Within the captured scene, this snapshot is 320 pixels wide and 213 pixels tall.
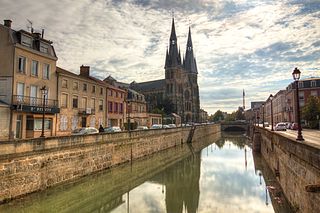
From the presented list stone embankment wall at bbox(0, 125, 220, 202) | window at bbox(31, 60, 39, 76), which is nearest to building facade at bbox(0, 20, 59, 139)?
window at bbox(31, 60, 39, 76)

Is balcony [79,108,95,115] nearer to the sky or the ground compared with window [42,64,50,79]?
nearer to the ground

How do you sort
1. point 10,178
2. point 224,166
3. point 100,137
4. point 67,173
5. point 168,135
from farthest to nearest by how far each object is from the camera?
point 168,135
point 224,166
point 100,137
point 67,173
point 10,178

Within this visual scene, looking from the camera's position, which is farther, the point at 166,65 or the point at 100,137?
the point at 166,65

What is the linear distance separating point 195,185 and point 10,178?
12.8m

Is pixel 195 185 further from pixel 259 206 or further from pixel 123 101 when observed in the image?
pixel 123 101

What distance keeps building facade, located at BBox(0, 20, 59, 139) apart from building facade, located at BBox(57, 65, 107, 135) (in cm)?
210

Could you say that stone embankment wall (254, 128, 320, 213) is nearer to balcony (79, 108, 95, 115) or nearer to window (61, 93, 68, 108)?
window (61, 93, 68, 108)

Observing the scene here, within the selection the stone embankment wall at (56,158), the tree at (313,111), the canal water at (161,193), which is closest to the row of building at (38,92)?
the stone embankment wall at (56,158)

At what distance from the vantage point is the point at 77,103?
31.3 m

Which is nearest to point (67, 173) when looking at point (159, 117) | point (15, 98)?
point (15, 98)

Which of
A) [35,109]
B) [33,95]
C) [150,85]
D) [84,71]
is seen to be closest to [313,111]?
[84,71]

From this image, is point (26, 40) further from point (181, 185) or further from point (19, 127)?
point (181, 185)

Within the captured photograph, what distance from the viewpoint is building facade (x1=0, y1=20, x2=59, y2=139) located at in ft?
74.1

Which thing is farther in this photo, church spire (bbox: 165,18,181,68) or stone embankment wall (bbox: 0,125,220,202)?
church spire (bbox: 165,18,181,68)
